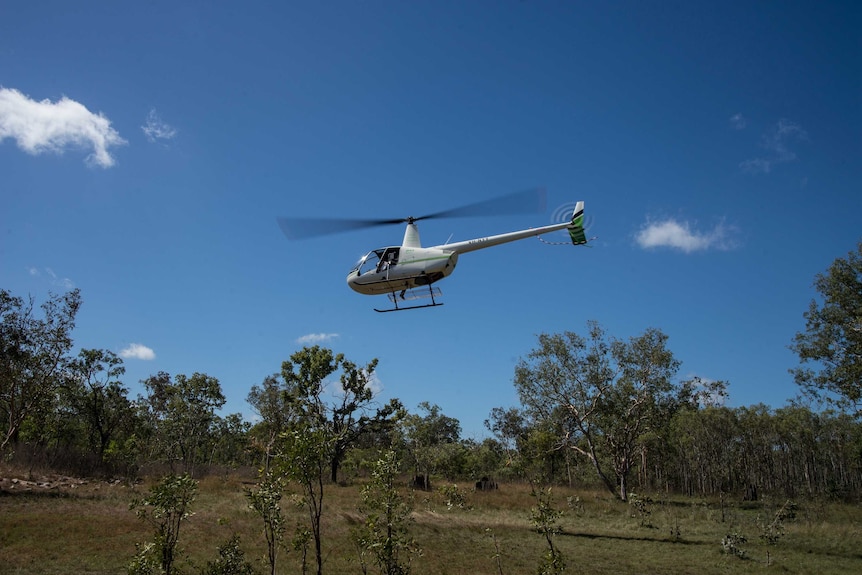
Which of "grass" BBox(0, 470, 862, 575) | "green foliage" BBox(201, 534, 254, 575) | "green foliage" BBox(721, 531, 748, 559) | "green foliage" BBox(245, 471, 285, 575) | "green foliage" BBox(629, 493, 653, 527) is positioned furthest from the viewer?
"green foliage" BBox(629, 493, 653, 527)

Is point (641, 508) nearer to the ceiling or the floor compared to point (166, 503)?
nearer to the floor

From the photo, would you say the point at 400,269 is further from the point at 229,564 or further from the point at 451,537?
the point at 451,537

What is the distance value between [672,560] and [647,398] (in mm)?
25728

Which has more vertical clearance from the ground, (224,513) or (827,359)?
(827,359)

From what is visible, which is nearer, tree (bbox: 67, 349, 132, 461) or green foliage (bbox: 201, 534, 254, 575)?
green foliage (bbox: 201, 534, 254, 575)

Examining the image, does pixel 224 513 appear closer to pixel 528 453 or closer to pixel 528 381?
pixel 528 453

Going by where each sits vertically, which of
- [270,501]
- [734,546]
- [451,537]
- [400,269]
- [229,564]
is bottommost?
[451,537]

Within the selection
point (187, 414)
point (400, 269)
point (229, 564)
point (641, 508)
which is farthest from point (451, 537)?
point (187, 414)

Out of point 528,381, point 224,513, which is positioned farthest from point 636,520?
point 224,513

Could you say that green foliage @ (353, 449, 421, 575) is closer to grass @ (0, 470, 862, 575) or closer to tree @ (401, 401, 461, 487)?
grass @ (0, 470, 862, 575)

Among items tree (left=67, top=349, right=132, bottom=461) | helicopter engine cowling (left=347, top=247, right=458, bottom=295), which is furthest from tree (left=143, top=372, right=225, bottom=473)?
helicopter engine cowling (left=347, top=247, right=458, bottom=295)

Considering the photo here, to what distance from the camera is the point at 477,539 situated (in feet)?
80.6

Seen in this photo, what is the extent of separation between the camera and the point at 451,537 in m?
24.3

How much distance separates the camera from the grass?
1841 centimetres
